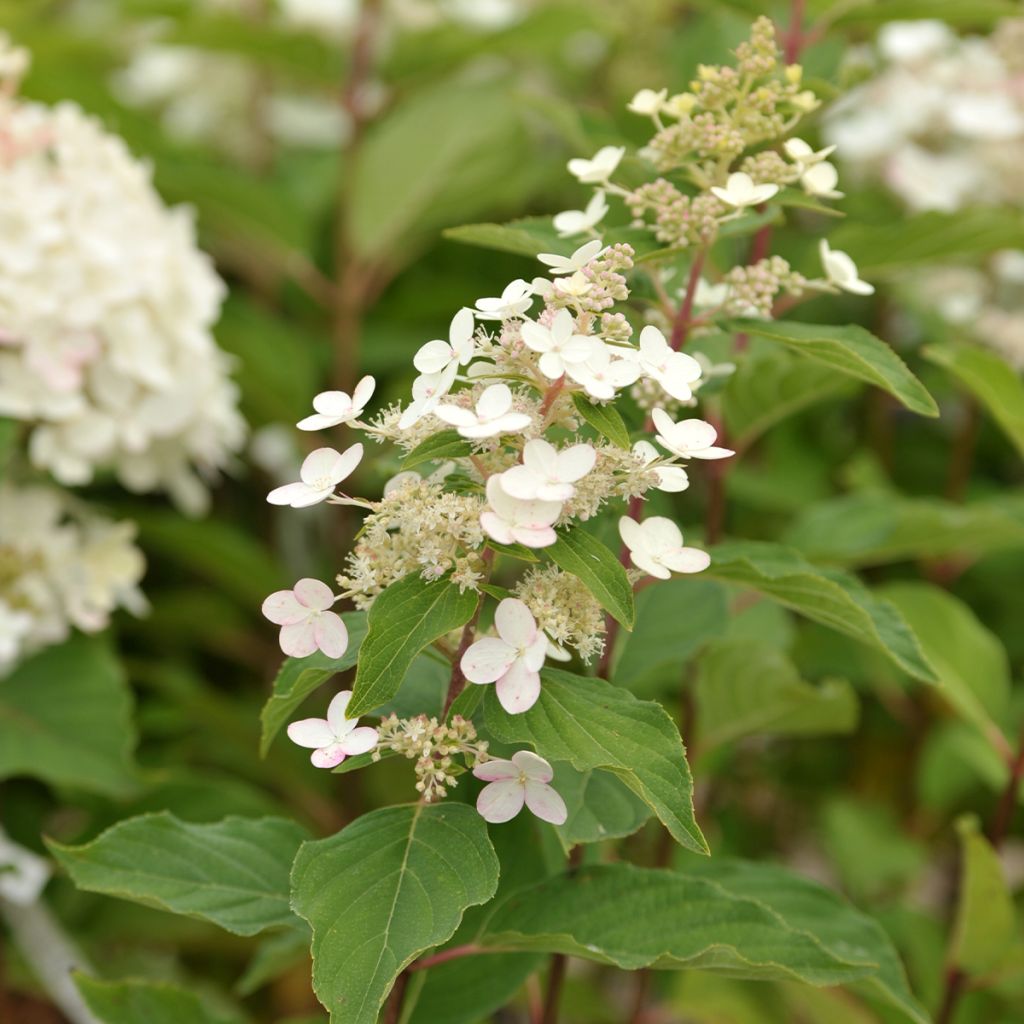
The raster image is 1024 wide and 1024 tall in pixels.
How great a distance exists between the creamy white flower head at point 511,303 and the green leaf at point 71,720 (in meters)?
0.59

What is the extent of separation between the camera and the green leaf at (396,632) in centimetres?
50

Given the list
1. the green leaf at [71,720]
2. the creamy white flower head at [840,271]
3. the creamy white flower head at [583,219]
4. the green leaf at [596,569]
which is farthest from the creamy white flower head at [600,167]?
the green leaf at [71,720]

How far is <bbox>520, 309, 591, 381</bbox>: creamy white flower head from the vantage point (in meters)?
0.49

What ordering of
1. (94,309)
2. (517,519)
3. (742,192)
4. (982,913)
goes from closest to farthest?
1. (517,519)
2. (742,192)
3. (982,913)
4. (94,309)

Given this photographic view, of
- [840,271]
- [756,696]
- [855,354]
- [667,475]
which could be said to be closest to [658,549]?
[667,475]

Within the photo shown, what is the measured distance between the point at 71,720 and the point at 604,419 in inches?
25.6

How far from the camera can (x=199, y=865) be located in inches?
24.9

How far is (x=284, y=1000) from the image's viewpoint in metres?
1.26

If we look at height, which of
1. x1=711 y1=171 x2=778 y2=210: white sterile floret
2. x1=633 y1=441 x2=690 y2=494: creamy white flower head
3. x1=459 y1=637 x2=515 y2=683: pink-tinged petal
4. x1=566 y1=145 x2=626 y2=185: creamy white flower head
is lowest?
x1=459 y1=637 x2=515 y2=683: pink-tinged petal

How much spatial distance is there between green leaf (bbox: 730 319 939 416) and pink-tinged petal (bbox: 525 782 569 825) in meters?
0.24

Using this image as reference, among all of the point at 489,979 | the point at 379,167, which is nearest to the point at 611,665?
the point at 489,979

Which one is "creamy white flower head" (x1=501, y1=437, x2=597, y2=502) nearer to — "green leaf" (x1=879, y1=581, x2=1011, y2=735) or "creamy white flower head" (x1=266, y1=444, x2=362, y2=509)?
"creamy white flower head" (x1=266, y1=444, x2=362, y2=509)

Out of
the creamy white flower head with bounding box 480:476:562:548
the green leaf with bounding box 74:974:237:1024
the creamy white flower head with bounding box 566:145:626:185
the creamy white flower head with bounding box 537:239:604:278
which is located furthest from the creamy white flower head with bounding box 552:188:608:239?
the green leaf with bounding box 74:974:237:1024

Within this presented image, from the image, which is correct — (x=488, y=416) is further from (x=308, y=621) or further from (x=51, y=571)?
(x=51, y=571)
